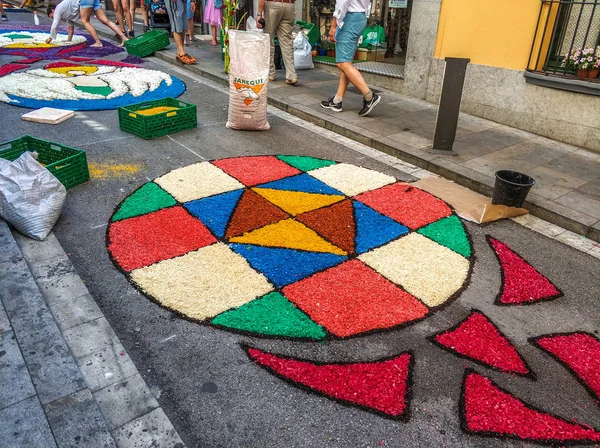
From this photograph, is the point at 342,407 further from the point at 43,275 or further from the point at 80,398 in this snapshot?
the point at 43,275

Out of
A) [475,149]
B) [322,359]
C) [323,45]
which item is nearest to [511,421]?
[322,359]

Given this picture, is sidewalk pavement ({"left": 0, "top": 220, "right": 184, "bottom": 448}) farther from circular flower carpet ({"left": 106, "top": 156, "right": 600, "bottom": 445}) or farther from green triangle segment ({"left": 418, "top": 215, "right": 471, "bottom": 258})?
green triangle segment ({"left": 418, "top": 215, "right": 471, "bottom": 258})

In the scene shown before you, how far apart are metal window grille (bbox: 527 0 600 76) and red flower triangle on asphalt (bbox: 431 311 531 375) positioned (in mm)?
5131

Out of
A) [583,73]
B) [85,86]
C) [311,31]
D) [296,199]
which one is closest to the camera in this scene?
[296,199]

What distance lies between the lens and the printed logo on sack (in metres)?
6.70

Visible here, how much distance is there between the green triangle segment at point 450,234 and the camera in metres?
4.32

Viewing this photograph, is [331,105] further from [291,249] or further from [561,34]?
[291,249]

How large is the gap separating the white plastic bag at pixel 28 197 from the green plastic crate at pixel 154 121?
2488 millimetres

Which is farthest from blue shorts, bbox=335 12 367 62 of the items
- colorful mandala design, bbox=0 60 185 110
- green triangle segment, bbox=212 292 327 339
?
green triangle segment, bbox=212 292 327 339

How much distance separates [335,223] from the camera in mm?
4570

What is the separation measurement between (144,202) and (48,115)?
11.5ft

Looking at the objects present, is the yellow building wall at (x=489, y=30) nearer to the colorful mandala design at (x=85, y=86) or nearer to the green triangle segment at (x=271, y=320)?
the colorful mandala design at (x=85, y=86)

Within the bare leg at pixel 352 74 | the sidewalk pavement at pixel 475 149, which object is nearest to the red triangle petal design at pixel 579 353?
the sidewalk pavement at pixel 475 149

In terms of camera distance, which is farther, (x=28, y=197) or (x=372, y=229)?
(x=372, y=229)
